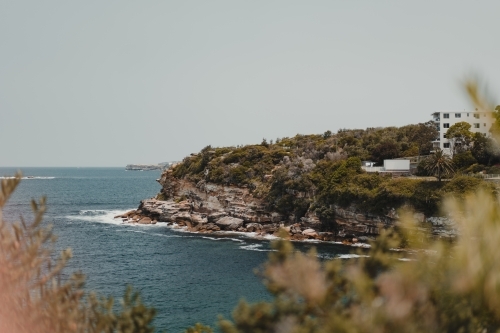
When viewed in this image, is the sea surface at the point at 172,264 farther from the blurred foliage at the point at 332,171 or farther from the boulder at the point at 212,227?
the blurred foliage at the point at 332,171

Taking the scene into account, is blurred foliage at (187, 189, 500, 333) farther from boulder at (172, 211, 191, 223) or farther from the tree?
boulder at (172, 211, 191, 223)

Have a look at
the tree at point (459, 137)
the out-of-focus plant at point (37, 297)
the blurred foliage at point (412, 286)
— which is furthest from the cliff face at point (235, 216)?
the out-of-focus plant at point (37, 297)

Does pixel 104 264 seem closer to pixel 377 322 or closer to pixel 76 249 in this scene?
pixel 76 249

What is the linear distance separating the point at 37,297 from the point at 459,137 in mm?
64456

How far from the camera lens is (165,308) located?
29.7 m

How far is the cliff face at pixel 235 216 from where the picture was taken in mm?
51219

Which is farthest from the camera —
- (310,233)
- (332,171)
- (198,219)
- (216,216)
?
(198,219)

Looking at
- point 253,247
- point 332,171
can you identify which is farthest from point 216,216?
point 332,171

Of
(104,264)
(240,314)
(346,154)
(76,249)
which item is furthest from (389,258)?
(346,154)

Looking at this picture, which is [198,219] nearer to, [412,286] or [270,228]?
[270,228]

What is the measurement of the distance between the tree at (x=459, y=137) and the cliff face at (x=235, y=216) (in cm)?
1887

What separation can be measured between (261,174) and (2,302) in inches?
2445

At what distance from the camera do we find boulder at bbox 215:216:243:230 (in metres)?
60.8

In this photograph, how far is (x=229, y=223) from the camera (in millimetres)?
61125
